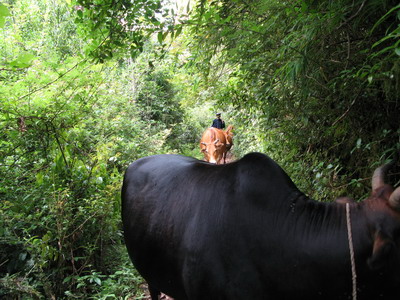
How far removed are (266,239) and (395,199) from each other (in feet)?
2.08

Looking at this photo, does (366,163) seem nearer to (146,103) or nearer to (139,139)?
(139,139)

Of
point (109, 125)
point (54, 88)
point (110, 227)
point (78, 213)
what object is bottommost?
point (110, 227)

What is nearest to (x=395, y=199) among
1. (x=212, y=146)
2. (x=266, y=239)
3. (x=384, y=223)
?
(x=384, y=223)

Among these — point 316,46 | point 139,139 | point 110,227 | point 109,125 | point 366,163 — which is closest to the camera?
point 316,46

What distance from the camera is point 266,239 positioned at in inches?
71.7

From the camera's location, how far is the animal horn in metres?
1.49

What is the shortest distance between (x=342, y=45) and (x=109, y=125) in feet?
14.0

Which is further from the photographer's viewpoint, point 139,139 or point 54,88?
point 139,139

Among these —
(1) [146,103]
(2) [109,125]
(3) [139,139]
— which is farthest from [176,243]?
(1) [146,103]

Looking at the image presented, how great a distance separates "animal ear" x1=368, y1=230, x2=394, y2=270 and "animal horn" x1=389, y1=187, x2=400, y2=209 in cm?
13

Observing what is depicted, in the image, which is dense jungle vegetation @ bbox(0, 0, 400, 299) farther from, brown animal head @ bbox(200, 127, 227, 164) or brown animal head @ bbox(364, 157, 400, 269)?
brown animal head @ bbox(200, 127, 227, 164)

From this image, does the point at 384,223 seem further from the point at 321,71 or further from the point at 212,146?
the point at 212,146

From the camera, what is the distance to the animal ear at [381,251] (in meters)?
1.48

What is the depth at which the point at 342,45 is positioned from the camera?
2.91 m
